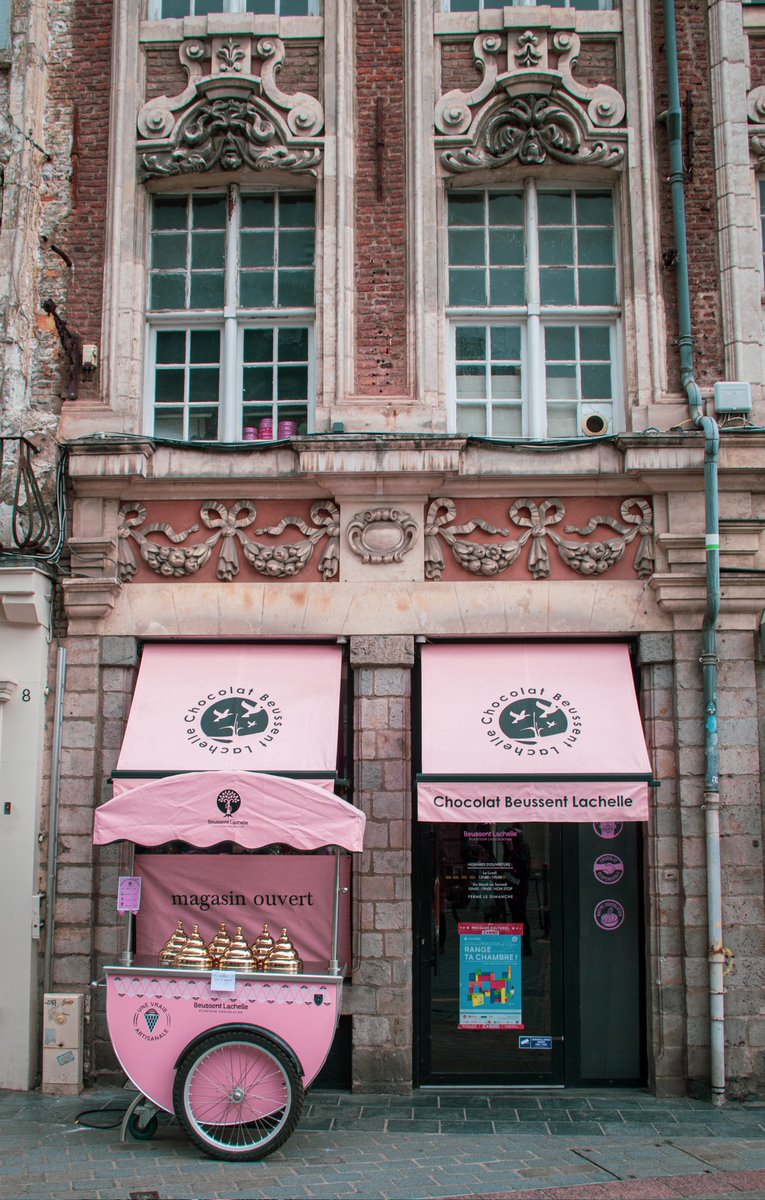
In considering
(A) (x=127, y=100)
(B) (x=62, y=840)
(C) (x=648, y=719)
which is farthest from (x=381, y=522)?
(A) (x=127, y=100)

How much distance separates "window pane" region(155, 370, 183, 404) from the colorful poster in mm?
5477

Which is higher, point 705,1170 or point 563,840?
point 563,840

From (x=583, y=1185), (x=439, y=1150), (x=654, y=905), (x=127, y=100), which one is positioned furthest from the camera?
(x=127, y=100)

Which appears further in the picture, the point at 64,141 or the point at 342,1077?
the point at 64,141

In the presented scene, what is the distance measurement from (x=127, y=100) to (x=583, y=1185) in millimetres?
9577

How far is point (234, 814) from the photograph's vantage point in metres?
7.68

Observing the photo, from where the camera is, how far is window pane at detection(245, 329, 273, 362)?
1038 cm

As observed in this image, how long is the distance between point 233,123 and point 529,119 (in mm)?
2687

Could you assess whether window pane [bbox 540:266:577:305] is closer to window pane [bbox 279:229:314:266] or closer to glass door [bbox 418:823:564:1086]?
window pane [bbox 279:229:314:266]

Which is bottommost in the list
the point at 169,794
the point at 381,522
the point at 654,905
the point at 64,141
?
the point at 654,905

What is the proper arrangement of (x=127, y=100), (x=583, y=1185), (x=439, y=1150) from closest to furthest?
(x=583, y=1185)
(x=439, y=1150)
(x=127, y=100)

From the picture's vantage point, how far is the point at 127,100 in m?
10.2

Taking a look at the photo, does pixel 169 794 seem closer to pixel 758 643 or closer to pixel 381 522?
pixel 381 522

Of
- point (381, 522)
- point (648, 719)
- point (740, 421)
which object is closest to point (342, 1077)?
point (648, 719)
